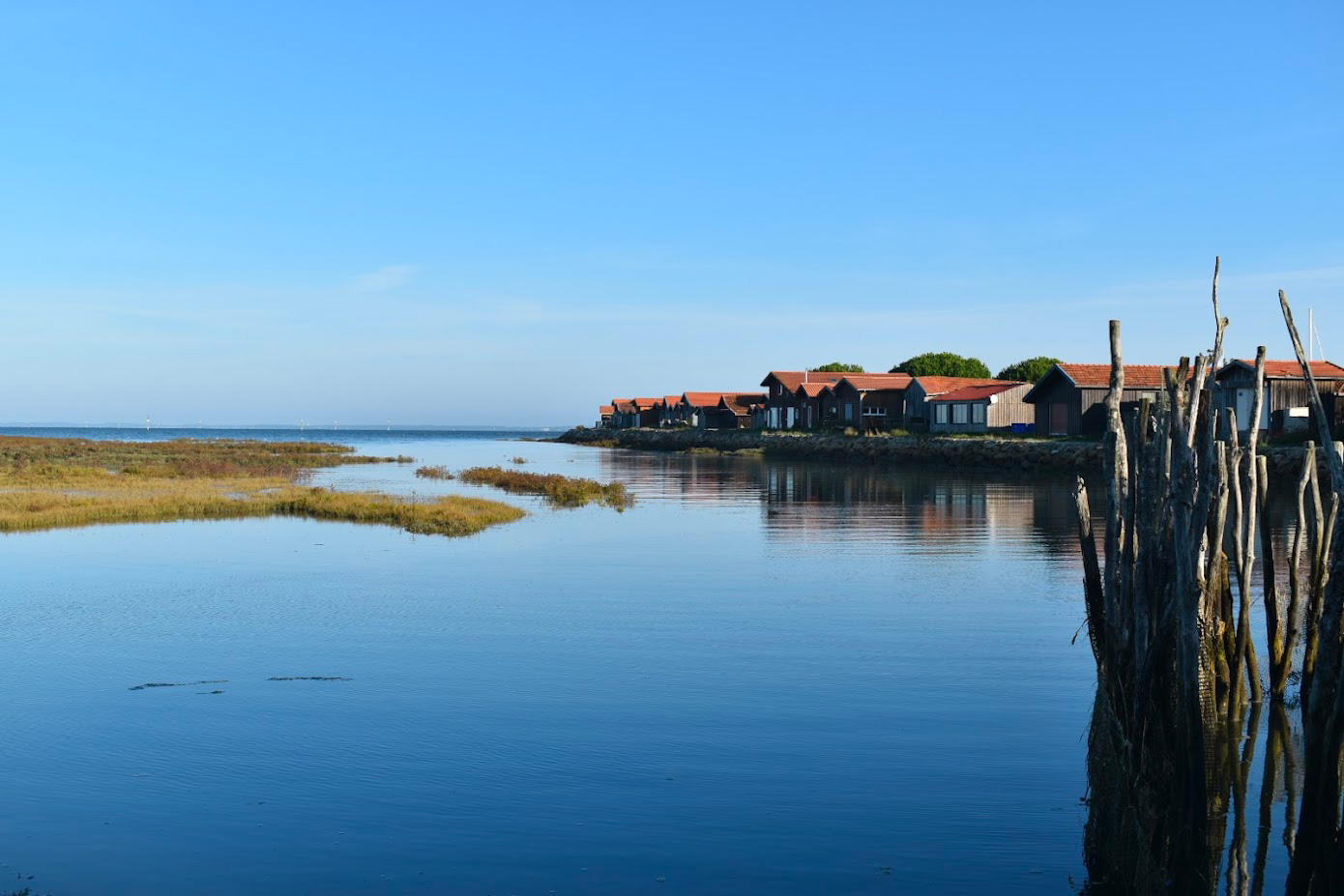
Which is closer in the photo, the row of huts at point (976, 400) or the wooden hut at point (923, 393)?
the row of huts at point (976, 400)

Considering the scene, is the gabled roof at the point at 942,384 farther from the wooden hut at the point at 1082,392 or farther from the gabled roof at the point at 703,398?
the gabled roof at the point at 703,398

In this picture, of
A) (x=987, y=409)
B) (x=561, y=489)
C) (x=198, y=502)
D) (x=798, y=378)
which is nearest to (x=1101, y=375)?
(x=987, y=409)

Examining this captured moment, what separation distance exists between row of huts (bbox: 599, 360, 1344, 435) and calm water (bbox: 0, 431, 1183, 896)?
25243 mm

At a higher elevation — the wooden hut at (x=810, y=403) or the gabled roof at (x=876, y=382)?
the gabled roof at (x=876, y=382)

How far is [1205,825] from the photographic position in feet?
29.9

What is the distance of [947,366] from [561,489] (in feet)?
278

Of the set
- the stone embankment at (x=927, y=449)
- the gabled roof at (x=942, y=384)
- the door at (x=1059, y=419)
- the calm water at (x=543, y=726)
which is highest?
the gabled roof at (x=942, y=384)

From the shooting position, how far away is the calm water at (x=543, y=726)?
9.48 metres

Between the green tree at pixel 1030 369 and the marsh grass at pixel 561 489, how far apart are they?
6328 cm

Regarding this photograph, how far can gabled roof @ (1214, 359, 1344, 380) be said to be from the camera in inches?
2102

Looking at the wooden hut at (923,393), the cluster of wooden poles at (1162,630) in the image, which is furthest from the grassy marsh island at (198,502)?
the wooden hut at (923,393)

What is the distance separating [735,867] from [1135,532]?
175 inches

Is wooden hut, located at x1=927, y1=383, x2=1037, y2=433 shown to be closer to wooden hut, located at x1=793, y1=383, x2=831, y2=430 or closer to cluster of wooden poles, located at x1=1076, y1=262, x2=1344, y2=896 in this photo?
wooden hut, located at x1=793, y1=383, x2=831, y2=430

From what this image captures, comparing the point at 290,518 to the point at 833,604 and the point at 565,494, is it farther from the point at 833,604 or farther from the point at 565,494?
the point at 833,604
